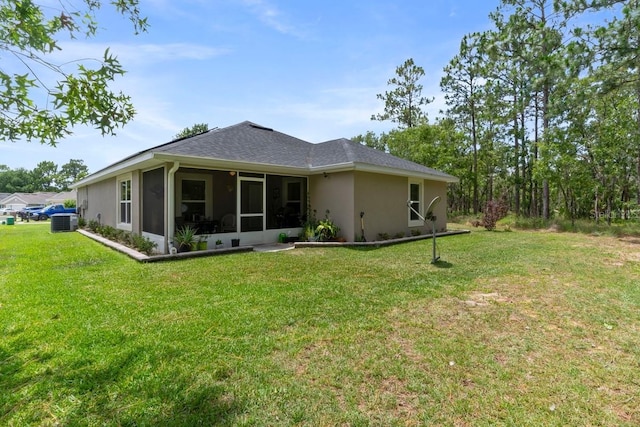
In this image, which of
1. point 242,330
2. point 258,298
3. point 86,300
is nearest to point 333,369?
point 242,330

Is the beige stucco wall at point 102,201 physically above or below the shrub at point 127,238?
above

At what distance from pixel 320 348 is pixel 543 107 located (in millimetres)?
20435

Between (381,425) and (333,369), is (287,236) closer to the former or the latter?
(333,369)

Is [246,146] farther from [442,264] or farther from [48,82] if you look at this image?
[48,82]

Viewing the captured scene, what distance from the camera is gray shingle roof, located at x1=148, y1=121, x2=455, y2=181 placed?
869 cm

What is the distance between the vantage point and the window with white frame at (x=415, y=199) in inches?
473

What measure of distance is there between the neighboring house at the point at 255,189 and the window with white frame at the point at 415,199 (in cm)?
4

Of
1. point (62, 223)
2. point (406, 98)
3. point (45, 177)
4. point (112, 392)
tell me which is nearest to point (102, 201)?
point (62, 223)

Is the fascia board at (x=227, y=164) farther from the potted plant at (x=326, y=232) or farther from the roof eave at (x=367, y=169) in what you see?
the potted plant at (x=326, y=232)

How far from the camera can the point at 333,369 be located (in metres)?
2.71

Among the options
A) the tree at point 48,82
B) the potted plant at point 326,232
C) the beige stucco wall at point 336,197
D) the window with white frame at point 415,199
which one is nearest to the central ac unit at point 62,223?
the beige stucco wall at point 336,197

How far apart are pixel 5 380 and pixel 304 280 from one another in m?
3.73

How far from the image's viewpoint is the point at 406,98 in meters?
25.6

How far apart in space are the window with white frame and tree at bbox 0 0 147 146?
10.5m
